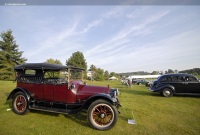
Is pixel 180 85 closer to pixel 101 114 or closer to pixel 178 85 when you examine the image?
pixel 178 85

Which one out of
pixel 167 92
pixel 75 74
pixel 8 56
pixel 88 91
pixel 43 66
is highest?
pixel 8 56

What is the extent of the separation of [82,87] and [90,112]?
1.21 meters

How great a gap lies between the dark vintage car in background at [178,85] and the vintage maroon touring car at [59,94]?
6813 mm

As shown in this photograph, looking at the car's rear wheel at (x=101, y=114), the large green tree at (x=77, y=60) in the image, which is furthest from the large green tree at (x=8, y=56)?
the car's rear wheel at (x=101, y=114)

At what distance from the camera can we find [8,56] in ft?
94.9

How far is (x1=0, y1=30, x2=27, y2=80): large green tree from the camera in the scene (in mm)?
27891

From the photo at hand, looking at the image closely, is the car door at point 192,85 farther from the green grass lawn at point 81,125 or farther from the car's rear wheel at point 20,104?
the car's rear wheel at point 20,104

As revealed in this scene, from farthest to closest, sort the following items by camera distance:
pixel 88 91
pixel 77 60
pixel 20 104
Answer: pixel 77 60
pixel 20 104
pixel 88 91

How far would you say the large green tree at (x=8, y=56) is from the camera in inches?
Answer: 1098

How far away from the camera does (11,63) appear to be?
29.5m

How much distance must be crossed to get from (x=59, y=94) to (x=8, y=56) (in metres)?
30.6

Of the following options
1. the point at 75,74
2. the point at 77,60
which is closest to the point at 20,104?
the point at 75,74

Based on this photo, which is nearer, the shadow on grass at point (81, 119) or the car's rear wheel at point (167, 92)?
the shadow on grass at point (81, 119)

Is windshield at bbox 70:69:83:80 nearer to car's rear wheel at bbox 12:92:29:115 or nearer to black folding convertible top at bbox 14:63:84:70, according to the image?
black folding convertible top at bbox 14:63:84:70
